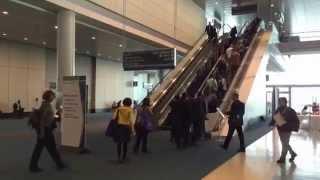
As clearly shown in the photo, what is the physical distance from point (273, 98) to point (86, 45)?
13.6m

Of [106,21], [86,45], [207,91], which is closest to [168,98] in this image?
[207,91]

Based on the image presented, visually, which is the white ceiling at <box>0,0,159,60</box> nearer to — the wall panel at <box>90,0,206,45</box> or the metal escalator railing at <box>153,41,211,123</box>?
the wall panel at <box>90,0,206,45</box>

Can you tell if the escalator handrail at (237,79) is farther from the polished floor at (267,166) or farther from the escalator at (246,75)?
the polished floor at (267,166)

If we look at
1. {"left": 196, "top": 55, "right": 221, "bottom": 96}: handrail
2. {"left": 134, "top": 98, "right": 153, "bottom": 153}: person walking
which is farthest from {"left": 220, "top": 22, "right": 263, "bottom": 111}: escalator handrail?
{"left": 134, "top": 98, "right": 153, "bottom": 153}: person walking

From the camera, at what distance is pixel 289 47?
35.1 m

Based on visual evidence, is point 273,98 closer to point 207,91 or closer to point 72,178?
point 207,91

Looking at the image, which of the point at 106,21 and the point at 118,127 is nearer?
the point at 118,127

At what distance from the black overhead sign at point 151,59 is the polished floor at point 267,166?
6979 millimetres

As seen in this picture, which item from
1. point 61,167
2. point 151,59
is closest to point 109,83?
point 151,59

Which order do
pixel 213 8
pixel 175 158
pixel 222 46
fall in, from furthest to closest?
1. pixel 213 8
2. pixel 222 46
3. pixel 175 158

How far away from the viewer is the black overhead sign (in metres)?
17.7

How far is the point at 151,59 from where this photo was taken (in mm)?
18016

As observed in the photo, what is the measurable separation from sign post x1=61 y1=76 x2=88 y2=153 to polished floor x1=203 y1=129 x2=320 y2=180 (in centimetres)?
360

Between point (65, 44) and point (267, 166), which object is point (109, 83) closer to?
point (65, 44)
